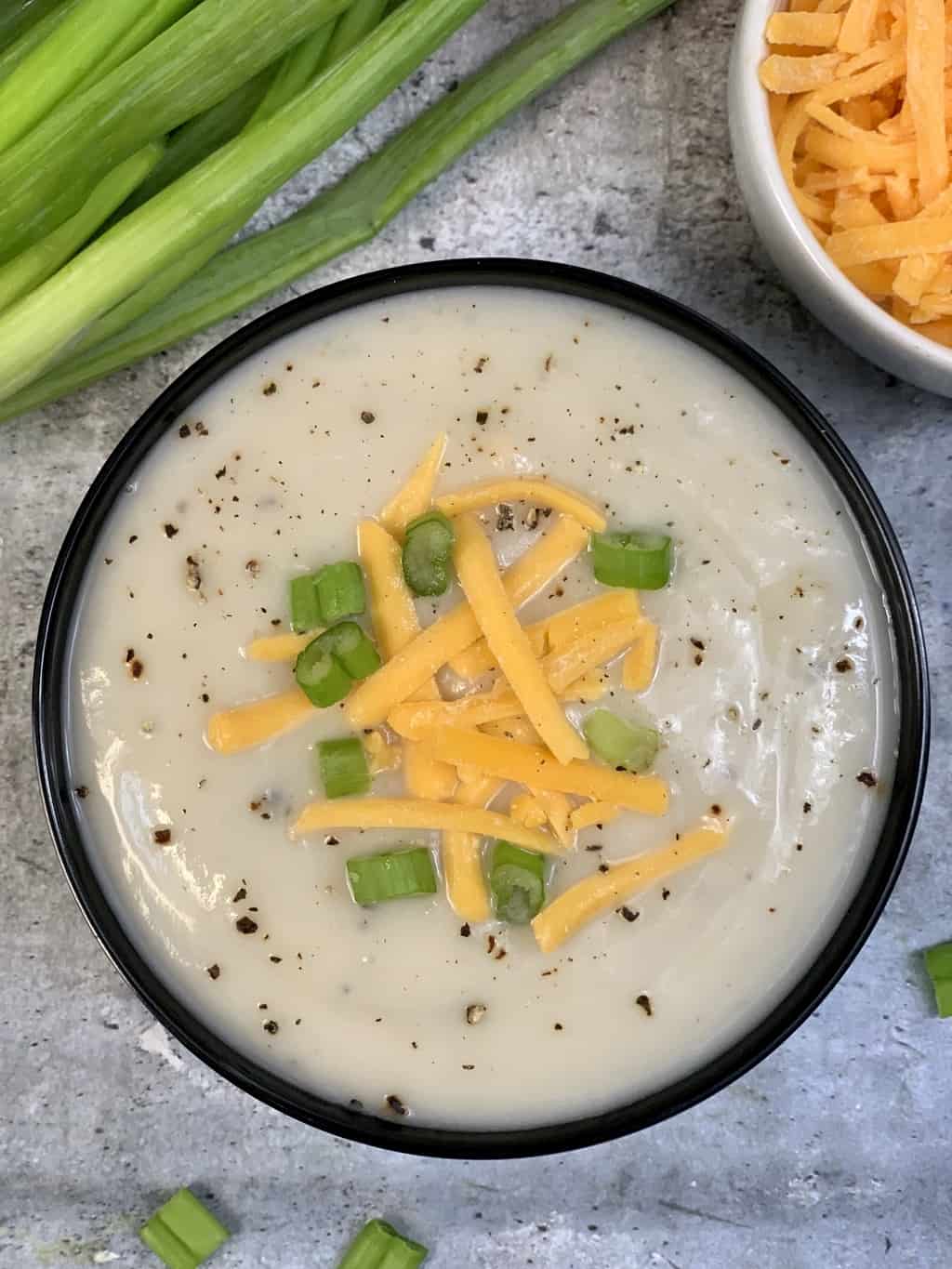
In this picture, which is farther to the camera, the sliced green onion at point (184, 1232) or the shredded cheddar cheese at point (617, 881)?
the sliced green onion at point (184, 1232)

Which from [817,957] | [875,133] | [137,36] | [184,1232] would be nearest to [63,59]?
[137,36]

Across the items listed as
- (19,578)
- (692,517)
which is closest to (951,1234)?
(692,517)

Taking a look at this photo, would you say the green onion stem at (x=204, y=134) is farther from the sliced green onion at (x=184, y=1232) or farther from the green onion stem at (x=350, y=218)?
the sliced green onion at (x=184, y=1232)

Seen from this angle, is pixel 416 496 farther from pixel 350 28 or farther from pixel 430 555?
pixel 350 28

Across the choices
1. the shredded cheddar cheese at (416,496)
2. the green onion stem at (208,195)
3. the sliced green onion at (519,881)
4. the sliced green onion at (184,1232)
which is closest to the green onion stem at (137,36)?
the green onion stem at (208,195)

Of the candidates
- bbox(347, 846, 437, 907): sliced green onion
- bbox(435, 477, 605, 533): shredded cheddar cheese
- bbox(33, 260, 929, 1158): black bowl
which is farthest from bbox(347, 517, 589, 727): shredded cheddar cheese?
bbox(33, 260, 929, 1158): black bowl

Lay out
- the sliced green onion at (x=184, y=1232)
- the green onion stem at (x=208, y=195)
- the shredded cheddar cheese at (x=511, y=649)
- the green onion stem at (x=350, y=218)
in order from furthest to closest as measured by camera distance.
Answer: the sliced green onion at (x=184, y=1232) < the green onion stem at (x=350, y=218) < the green onion stem at (x=208, y=195) < the shredded cheddar cheese at (x=511, y=649)

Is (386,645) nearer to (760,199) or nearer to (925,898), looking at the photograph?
(760,199)
